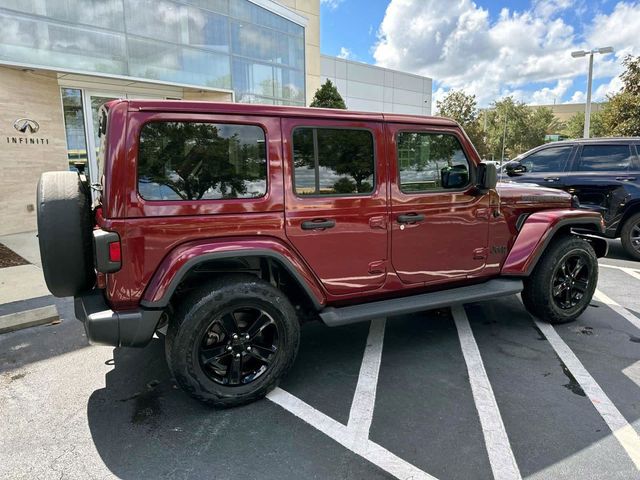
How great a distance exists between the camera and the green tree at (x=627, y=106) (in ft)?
49.6

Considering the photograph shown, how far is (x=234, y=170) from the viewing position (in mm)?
2818

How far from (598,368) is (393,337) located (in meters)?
1.66

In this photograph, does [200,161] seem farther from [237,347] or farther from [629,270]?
[629,270]

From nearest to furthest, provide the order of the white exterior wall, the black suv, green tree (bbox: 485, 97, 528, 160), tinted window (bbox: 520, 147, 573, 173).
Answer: the black suv < tinted window (bbox: 520, 147, 573, 173) < the white exterior wall < green tree (bbox: 485, 97, 528, 160)

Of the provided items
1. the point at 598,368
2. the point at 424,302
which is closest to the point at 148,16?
the point at 424,302

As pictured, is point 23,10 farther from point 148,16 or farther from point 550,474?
point 550,474

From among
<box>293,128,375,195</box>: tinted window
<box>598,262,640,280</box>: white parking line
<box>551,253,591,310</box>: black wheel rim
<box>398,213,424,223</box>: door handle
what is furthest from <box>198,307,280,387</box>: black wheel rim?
<box>598,262,640,280</box>: white parking line

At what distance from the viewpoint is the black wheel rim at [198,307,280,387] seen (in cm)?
281

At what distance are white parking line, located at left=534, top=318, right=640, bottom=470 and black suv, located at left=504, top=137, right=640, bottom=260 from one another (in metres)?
4.18

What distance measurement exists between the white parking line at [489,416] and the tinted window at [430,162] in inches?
57.0

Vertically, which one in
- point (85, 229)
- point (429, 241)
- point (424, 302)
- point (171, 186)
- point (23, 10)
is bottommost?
point (424, 302)

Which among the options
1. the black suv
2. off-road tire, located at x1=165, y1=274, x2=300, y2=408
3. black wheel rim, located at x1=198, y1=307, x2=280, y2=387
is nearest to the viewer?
off-road tire, located at x1=165, y1=274, x2=300, y2=408

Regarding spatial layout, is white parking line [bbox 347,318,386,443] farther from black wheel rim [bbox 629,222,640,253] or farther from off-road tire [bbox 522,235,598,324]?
black wheel rim [bbox 629,222,640,253]

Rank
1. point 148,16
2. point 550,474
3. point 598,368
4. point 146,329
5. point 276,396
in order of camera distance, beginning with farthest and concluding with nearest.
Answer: point 148,16 → point 598,368 → point 276,396 → point 146,329 → point 550,474
